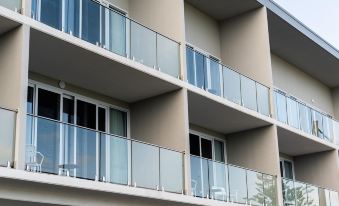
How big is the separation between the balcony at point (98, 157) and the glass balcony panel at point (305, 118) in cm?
850

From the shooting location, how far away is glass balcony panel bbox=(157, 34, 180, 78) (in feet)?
52.9

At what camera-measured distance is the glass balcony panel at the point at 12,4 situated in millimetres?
11945

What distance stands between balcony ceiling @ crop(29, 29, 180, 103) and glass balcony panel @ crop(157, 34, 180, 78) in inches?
19.4

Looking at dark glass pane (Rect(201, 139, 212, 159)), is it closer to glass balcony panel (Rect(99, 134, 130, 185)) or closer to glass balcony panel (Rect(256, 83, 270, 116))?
glass balcony panel (Rect(256, 83, 270, 116))

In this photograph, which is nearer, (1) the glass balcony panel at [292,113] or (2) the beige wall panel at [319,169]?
(1) the glass balcony panel at [292,113]

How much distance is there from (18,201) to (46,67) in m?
3.99

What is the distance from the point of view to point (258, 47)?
68.8 feet

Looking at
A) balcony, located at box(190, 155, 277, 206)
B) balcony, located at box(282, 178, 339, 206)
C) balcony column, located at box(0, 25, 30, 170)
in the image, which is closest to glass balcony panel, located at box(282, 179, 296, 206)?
balcony, located at box(282, 178, 339, 206)

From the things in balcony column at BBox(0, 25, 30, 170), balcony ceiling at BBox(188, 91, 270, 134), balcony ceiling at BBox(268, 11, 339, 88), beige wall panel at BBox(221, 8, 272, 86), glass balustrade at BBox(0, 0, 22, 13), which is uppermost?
balcony ceiling at BBox(268, 11, 339, 88)

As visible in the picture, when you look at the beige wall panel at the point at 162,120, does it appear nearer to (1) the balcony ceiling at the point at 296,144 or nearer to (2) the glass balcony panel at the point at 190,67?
(2) the glass balcony panel at the point at 190,67

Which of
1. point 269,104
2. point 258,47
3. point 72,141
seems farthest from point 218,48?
point 72,141

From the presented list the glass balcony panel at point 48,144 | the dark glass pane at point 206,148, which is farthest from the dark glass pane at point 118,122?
the glass balcony panel at point 48,144

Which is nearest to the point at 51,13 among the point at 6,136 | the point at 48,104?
the point at 48,104

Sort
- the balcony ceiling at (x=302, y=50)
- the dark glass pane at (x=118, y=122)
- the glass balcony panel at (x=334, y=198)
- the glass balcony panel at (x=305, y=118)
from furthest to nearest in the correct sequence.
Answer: the glass balcony panel at (x=334, y=198) < the glass balcony panel at (x=305, y=118) < the balcony ceiling at (x=302, y=50) < the dark glass pane at (x=118, y=122)
